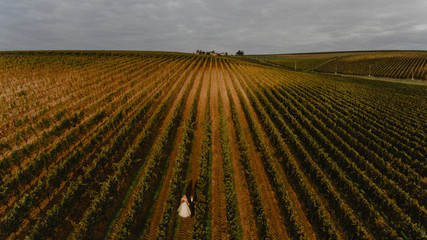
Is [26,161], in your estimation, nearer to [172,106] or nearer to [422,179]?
[172,106]

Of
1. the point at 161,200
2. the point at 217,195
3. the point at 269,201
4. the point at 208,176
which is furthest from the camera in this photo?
the point at 208,176

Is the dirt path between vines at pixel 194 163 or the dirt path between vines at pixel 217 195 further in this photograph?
the dirt path between vines at pixel 217 195

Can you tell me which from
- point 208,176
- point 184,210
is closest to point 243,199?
point 208,176

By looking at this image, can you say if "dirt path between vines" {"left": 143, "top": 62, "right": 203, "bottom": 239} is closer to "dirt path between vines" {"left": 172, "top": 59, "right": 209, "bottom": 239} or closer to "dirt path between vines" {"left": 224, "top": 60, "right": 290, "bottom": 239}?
"dirt path between vines" {"left": 172, "top": 59, "right": 209, "bottom": 239}

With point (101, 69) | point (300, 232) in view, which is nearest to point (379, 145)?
point (300, 232)

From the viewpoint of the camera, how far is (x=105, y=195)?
9930mm

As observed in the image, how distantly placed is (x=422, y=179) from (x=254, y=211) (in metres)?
12.9

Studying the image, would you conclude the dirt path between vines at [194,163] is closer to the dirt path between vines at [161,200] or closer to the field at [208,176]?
the field at [208,176]

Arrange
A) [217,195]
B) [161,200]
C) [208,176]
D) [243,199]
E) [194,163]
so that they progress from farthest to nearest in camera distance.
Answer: [194,163], [208,176], [217,195], [243,199], [161,200]

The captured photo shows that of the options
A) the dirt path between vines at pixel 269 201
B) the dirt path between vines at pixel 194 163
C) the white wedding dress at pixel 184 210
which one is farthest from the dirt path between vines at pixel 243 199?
the white wedding dress at pixel 184 210

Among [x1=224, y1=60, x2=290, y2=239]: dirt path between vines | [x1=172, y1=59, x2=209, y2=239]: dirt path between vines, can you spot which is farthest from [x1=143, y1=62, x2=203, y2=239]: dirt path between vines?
[x1=224, y1=60, x2=290, y2=239]: dirt path between vines

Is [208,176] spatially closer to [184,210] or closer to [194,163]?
[194,163]

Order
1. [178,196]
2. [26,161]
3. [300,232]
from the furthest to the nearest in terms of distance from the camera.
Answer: [26,161] → [178,196] → [300,232]

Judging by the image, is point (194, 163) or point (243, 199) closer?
point (243, 199)
